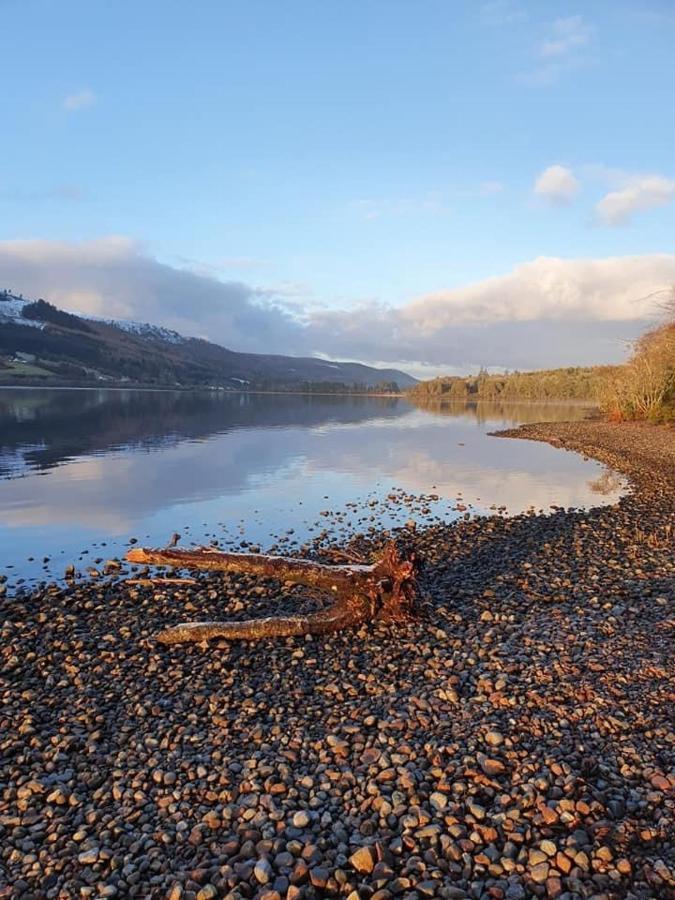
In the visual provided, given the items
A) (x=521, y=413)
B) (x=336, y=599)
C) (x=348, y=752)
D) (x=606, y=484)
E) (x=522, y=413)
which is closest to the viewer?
(x=348, y=752)

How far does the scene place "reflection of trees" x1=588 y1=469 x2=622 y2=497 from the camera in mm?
31500

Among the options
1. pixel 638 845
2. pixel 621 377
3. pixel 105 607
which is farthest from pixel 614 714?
pixel 621 377

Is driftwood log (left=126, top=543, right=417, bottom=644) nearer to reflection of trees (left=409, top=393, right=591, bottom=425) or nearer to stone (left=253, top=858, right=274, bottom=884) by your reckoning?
stone (left=253, top=858, right=274, bottom=884)

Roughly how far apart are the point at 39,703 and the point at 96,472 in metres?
29.1

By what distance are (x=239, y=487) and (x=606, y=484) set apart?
21426 millimetres

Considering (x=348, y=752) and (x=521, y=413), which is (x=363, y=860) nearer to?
(x=348, y=752)

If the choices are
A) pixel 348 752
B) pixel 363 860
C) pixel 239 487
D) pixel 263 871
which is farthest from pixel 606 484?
pixel 263 871

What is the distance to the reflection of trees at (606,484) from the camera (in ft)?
103

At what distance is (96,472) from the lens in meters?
36.6

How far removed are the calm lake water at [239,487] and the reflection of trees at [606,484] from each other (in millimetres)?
107

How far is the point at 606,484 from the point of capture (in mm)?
33812

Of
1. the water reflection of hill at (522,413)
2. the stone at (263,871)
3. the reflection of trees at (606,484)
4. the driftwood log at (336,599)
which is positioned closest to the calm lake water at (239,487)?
the reflection of trees at (606,484)

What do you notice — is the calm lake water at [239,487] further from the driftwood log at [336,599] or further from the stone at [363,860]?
the stone at [363,860]

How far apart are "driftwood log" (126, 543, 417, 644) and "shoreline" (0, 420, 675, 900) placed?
0.33 meters
